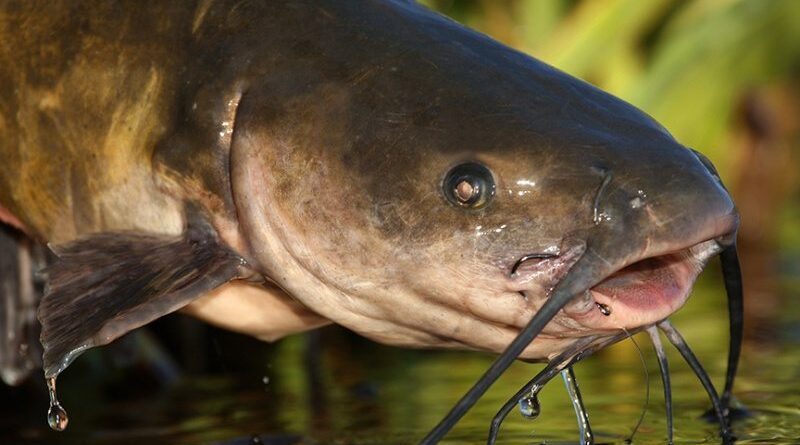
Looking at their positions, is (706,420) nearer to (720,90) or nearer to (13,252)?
(13,252)

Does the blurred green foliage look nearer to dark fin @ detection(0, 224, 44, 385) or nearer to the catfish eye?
dark fin @ detection(0, 224, 44, 385)

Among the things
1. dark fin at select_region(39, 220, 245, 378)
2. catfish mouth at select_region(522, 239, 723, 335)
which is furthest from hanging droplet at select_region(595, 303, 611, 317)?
dark fin at select_region(39, 220, 245, 378)

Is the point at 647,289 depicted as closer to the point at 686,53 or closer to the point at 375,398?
the point at 375,398

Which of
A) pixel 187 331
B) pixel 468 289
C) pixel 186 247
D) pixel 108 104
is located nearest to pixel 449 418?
pixel 468 289

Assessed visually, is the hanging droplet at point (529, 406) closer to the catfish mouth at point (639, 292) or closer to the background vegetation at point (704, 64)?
the catfish mouth at point (639, 292)

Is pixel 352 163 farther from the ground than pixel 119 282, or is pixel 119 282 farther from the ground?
pixel 352 163

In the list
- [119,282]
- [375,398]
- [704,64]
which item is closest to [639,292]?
[119,282]
